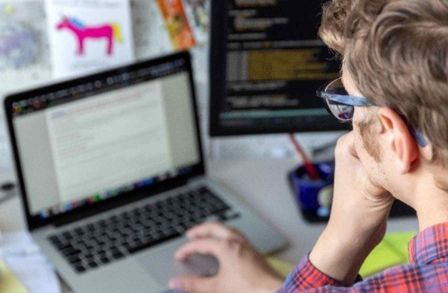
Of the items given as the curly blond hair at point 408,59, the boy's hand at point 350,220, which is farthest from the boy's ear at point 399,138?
the boy's hand at point 350,220

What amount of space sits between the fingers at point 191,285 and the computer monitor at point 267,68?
305 mm

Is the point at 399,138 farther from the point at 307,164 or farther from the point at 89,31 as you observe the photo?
the point at 89,31

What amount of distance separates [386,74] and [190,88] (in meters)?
0.78

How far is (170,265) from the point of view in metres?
1.42

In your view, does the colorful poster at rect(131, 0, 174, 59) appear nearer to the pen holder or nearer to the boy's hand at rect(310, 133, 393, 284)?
the pen holder

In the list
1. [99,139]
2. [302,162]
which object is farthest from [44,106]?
[302,162]

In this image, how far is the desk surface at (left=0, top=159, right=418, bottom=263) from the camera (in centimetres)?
151

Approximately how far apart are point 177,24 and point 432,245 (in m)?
0.88

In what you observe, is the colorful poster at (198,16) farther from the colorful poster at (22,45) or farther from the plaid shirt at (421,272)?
the plaid shirt at (421,272)

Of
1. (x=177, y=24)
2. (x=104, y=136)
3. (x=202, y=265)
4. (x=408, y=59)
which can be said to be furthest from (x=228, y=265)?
(x=408, y=59)

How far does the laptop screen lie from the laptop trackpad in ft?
0.52

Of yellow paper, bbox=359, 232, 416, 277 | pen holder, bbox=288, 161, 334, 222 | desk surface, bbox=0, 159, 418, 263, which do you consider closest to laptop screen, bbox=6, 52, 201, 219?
desk surface, bbox=0, 159, 418, 263

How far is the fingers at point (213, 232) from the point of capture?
1429mm

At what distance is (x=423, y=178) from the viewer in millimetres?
888
